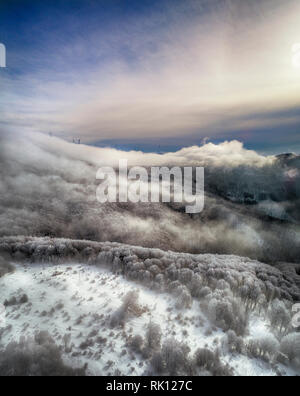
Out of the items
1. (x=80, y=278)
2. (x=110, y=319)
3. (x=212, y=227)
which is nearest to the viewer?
(x=110, y=319)

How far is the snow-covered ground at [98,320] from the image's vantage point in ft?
35.5

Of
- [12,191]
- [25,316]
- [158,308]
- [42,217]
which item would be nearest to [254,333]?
[158,308]

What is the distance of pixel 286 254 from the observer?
137000mm

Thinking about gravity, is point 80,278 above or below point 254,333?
above

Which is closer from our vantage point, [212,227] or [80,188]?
[80,188]

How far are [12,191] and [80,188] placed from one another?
3501 cm

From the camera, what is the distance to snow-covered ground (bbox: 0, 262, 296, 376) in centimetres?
1083

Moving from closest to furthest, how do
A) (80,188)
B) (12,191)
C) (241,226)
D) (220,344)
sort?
(220,344) < (12,191) < (80,188) < (241,226)

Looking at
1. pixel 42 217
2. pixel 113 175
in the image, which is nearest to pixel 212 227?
pixel 113 175

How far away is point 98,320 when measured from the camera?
13.2 m

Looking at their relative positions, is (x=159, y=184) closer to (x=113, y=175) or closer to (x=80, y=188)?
(x=113, y=175)

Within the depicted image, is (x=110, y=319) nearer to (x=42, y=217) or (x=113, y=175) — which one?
(x=42, y=217)

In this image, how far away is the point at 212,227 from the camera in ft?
441

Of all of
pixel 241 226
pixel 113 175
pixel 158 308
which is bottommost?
pixel 241 226
